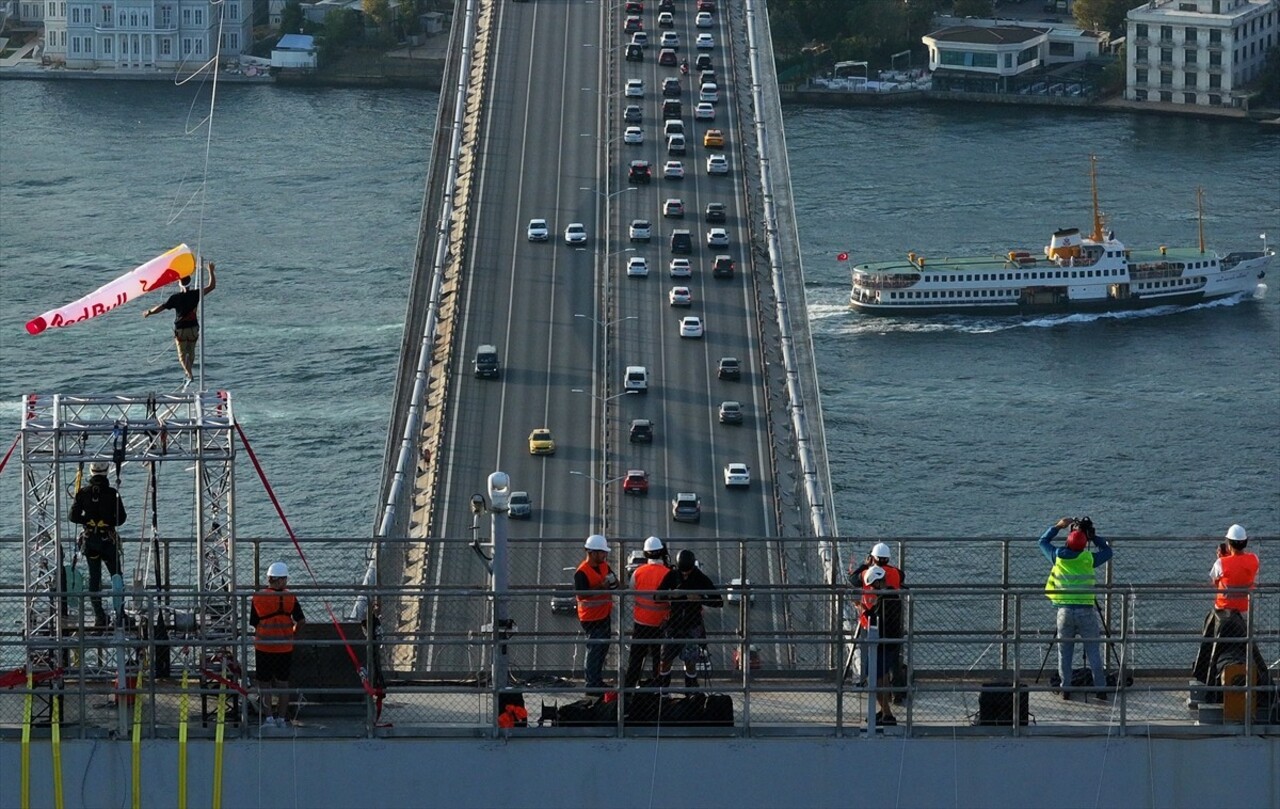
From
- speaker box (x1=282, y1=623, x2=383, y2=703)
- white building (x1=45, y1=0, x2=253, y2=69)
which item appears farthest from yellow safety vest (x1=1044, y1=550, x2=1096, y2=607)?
white building (x1=45, y1=0, x2=253, y2=69)

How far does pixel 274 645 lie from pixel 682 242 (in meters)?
41.2

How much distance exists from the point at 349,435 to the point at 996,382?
1246 centimetres

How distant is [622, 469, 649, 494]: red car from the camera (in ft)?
136

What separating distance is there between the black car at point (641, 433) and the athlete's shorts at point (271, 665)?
1230 inches

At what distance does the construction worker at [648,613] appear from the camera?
42.1 feet

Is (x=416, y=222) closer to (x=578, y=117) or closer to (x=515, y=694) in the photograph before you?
(x=578, y=117)

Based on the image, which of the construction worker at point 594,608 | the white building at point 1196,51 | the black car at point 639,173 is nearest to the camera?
the construction worker at point 594,608

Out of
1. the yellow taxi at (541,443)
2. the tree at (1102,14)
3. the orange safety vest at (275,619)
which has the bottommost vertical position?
the yellow taxi at (541,443)

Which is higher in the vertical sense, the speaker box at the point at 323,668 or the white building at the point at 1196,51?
the white building at the point at 1196,51

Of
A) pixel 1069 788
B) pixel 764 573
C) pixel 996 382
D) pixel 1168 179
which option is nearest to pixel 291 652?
pixel 1069 788

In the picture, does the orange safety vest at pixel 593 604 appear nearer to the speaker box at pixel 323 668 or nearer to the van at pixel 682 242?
the speaker box at pixel 323 668

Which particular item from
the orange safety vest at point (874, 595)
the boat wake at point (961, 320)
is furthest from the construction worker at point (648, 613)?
the boat wake at point (961, 320)

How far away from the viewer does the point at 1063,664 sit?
13.2 metres

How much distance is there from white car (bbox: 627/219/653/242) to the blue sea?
369cm
